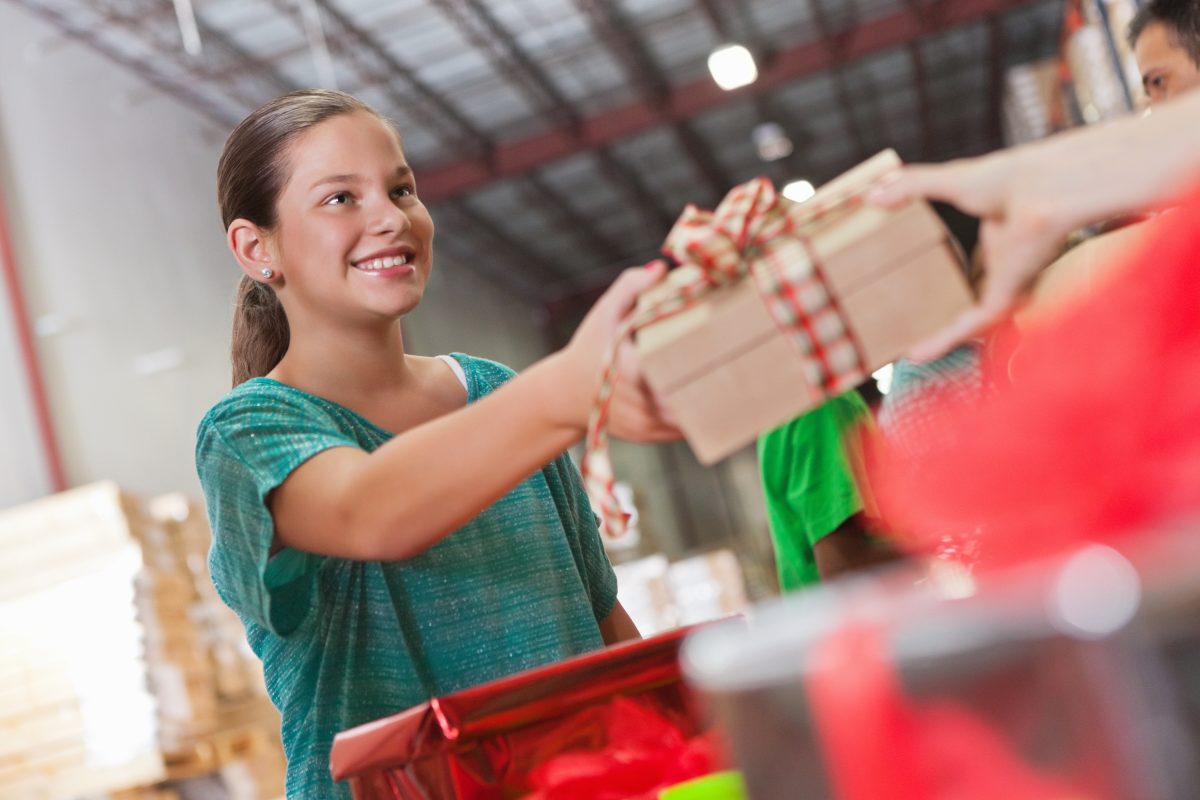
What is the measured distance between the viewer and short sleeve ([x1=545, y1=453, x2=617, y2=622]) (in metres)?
1.91

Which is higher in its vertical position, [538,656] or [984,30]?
[984,30]

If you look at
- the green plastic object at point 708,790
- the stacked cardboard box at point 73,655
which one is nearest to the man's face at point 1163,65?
the green plastic object at point 708,790

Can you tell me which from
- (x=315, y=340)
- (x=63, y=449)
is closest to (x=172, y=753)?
(x=63, y=449)

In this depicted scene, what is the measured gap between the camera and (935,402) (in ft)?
3.14

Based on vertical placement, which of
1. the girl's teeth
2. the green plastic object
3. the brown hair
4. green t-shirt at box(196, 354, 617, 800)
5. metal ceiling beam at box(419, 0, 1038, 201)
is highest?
metal ceiling beam at box(419, 0, 1038, 201)

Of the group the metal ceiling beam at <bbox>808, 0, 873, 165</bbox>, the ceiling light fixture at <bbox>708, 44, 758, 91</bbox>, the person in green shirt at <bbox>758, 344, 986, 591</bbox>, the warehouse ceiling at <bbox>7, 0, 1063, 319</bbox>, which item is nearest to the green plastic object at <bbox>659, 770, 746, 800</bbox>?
the person in green shirt at <bbox>758, 344, 986, 591</bbox>

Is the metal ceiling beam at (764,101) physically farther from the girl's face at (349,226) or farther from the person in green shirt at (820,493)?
the girl's face at (349,226)

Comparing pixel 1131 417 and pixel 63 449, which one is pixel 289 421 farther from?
pixel 63 449

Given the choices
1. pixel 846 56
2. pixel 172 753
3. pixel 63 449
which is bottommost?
pixel 172 753

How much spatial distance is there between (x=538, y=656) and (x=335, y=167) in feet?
2.29

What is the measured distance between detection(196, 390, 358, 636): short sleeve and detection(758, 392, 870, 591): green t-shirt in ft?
3.54

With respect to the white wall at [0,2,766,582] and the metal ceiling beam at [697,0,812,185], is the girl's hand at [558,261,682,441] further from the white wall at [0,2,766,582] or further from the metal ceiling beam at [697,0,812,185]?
the metal ceiling beam at [697,0,812,185]

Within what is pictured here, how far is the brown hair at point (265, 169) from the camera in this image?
1762 mm

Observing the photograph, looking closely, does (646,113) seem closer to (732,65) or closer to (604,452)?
(732,65)
